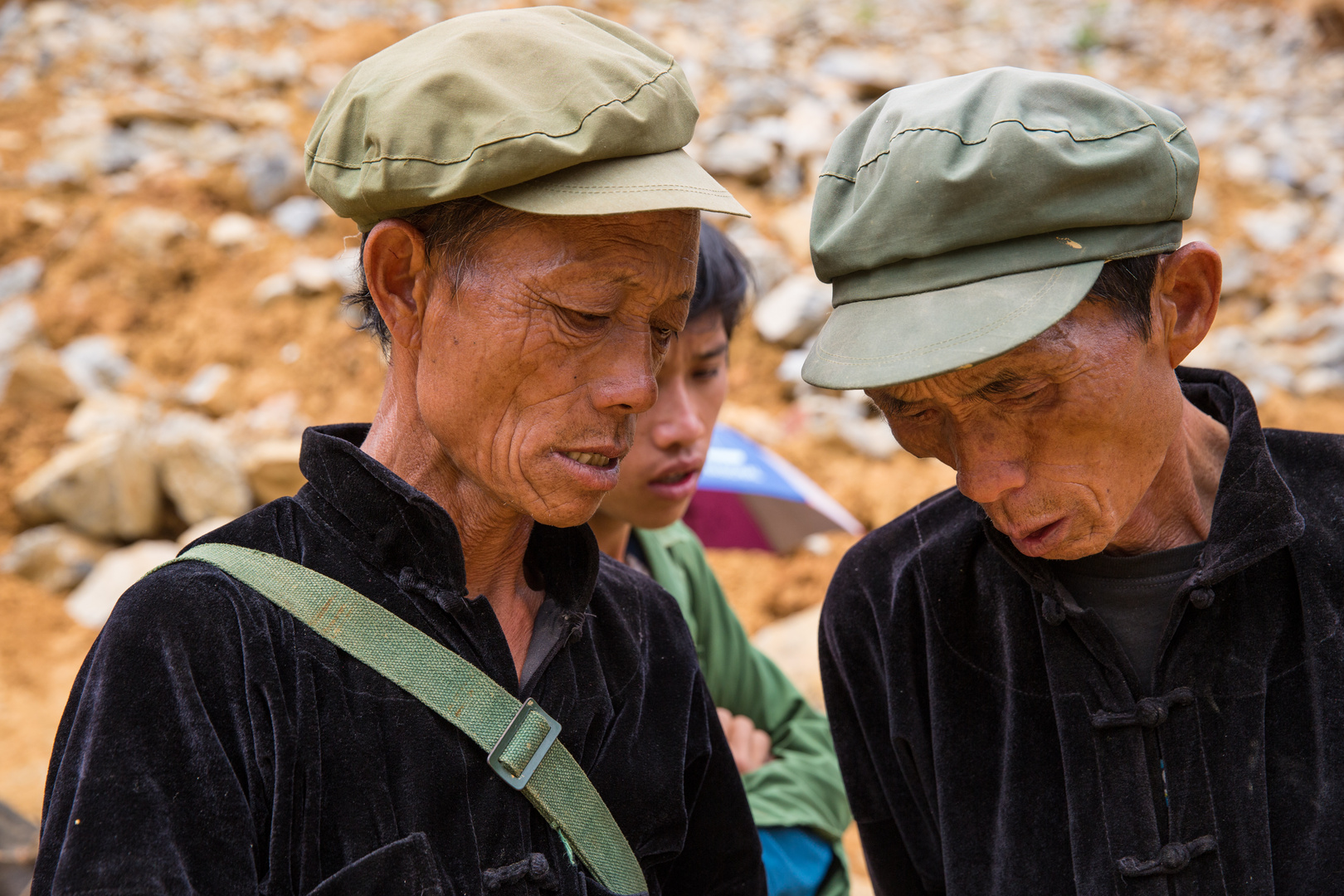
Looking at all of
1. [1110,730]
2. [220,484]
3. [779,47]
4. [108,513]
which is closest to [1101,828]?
[1110,730]

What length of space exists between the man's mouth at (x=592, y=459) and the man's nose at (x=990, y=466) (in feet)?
1.83

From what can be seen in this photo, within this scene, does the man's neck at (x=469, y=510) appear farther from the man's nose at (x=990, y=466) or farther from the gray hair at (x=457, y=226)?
the man's nose at (x=990, y=466)

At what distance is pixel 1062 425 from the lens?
69.8 inches

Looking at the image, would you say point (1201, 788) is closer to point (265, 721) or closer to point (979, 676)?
point (979, 676)

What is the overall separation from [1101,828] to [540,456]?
1129mm

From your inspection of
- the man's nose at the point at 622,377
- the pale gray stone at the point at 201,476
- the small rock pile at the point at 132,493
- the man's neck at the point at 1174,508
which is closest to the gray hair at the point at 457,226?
the man's nose at the point at 622,377

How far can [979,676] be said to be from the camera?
7.10 ft

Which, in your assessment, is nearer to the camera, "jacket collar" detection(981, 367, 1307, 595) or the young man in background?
"jacket collar" detection(981, 367, 1307, 595)

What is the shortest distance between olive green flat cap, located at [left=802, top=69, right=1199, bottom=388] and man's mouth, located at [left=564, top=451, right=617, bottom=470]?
13.4 inches

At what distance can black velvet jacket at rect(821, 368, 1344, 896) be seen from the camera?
1.86 meters

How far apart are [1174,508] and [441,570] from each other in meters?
1.26

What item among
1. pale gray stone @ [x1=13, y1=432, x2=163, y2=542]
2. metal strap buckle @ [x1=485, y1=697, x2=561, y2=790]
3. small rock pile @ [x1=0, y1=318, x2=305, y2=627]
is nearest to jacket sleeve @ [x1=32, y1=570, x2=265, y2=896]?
metal strap buckle @ [x1=485, y1=697, x2=561, y2=790]

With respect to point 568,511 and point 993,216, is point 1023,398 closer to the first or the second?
point 993,216

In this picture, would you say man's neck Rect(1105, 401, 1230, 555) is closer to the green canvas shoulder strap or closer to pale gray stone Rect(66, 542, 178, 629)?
the green canvas shoulder strap
